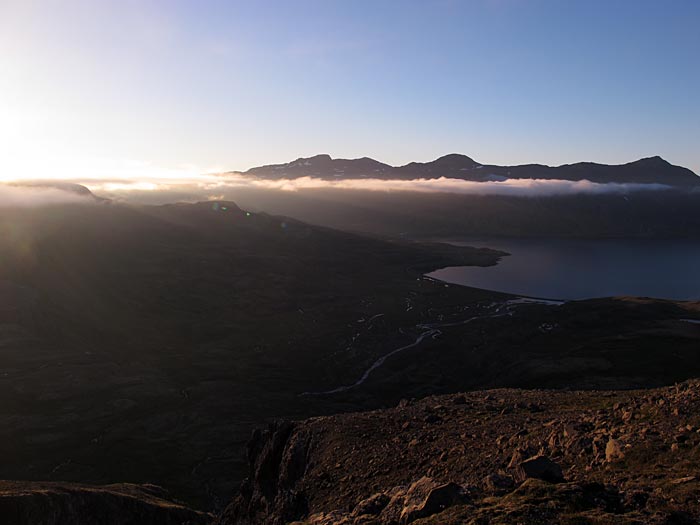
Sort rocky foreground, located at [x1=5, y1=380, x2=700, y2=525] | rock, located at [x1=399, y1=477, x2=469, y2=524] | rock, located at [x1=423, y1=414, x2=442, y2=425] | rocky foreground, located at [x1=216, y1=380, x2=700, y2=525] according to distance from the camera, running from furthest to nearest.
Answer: rock, located at [x1=423, y1=414, x2=442, y2=425] < rock, located at [x1=399, y1=477, x2=469, y2=524] < rocky foreground, located at [x1=5, y1=380, x2=700, y2=525] < rocky foreground, located at [x1=216, y1=380, x2=700, y2=525]

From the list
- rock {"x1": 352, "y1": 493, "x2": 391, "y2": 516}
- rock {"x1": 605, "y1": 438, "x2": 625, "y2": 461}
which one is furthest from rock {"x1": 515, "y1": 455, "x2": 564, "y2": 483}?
rock {"x1": 352, "y1": 493, "x2": 391, "y2": 516}

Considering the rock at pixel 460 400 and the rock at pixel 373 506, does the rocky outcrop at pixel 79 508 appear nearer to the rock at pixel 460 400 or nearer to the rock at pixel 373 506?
the rock at pixel 460 400

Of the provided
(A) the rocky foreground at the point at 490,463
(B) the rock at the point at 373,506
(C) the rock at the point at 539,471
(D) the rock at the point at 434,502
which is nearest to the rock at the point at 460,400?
(A) the rocky foreground at the point at 490,463

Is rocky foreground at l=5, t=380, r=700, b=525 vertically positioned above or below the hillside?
above

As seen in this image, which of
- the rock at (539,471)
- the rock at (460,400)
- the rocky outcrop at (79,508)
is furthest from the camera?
the rocky outcrop at (79,508)

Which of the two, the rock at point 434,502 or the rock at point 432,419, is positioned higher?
the rock at point 434,502

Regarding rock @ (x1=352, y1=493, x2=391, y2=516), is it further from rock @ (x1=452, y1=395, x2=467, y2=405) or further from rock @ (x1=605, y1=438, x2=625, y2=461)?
rock @ (x1=452, y1=395, x2=467, y2=405)

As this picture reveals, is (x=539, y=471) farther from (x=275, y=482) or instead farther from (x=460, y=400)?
(x=275, y=482)
